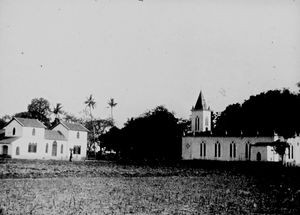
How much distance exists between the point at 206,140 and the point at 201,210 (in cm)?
5263

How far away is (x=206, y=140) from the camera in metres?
64.1

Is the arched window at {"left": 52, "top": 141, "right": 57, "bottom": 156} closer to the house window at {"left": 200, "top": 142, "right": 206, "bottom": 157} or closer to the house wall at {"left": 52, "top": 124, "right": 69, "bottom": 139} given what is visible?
the house wall at {"left": 52, "top": 124, "right": 69, "bottom": 139}

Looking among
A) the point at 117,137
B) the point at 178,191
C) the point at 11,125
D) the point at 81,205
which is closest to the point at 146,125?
the point at 117,137

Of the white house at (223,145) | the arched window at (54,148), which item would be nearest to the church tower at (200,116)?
the white house at (223,145)

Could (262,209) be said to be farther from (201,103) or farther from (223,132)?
(201,103)

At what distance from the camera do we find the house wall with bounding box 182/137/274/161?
5894 cm

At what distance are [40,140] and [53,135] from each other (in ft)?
11.9

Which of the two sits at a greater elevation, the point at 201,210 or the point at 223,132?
the point at 223,132

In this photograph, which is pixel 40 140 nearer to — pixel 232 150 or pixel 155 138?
pixel 155 138

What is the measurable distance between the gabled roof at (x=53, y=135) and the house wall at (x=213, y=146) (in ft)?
68.2

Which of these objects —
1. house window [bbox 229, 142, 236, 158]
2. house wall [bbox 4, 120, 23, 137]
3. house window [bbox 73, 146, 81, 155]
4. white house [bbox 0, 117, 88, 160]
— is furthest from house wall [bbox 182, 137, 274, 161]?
house wall [bbox 4, 120, 23, 137]

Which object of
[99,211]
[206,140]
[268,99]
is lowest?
[99,211]

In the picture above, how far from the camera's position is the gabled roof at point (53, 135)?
65750 millimetres

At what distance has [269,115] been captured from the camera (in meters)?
53.7
